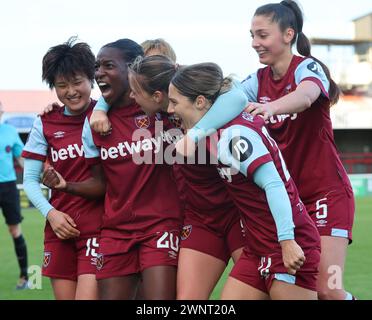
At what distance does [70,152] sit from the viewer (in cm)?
453

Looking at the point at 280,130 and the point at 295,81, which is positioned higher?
the point at 295,81

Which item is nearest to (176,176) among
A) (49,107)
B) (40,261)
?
(49,107)

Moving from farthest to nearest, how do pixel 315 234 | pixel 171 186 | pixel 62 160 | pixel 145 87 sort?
pixel 62 160, pixel 171 186, pixel 145 87, pixel 315 234

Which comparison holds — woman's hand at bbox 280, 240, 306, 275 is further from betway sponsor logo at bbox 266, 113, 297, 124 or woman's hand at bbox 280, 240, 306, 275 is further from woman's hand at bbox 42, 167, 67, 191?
woman's hand at bbox 42, 167, 67, 191

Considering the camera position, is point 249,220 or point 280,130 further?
point 280,130

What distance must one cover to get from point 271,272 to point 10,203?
5906 millimetres

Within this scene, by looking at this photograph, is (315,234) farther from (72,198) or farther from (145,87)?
(72,198)

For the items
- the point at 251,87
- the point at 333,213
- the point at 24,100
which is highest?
the point at 24,100

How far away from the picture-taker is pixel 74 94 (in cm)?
450

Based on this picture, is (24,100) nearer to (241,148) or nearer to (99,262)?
(99,262)

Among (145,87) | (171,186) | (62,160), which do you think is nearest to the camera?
(145,87)

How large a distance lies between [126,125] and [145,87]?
34cm

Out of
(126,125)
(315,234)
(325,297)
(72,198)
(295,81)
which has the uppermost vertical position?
(295,81)

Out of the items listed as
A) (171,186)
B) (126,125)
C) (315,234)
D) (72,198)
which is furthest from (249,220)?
(72,198)
